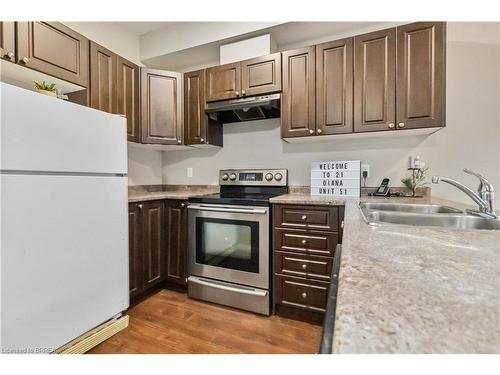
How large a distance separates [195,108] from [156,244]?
1373 millimetres

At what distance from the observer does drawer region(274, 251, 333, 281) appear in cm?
177

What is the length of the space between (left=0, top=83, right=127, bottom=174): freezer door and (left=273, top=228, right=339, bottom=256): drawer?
49.3 inches

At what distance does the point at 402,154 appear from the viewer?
2080mm

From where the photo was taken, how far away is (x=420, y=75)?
1727 millimetres

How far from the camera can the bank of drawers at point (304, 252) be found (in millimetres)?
1753

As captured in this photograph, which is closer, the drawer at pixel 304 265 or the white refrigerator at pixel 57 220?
the white refrigerator at pixel 57 220

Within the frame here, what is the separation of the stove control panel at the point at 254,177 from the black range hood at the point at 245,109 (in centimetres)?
55

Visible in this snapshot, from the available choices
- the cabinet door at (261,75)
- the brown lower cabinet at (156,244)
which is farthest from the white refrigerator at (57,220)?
the cabinet door at (261,75)

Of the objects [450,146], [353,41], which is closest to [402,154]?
[450,146]

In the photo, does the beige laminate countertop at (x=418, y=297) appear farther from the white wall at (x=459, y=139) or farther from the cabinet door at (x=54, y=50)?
the cabinet door at (x=54, y=50)

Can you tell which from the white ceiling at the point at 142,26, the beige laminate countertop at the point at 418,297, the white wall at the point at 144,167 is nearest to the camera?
the beige laminate countertop at the point at 418,297

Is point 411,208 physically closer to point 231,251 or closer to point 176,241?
point 231,251

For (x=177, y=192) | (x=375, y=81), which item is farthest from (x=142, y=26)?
(x=375, y=81)
